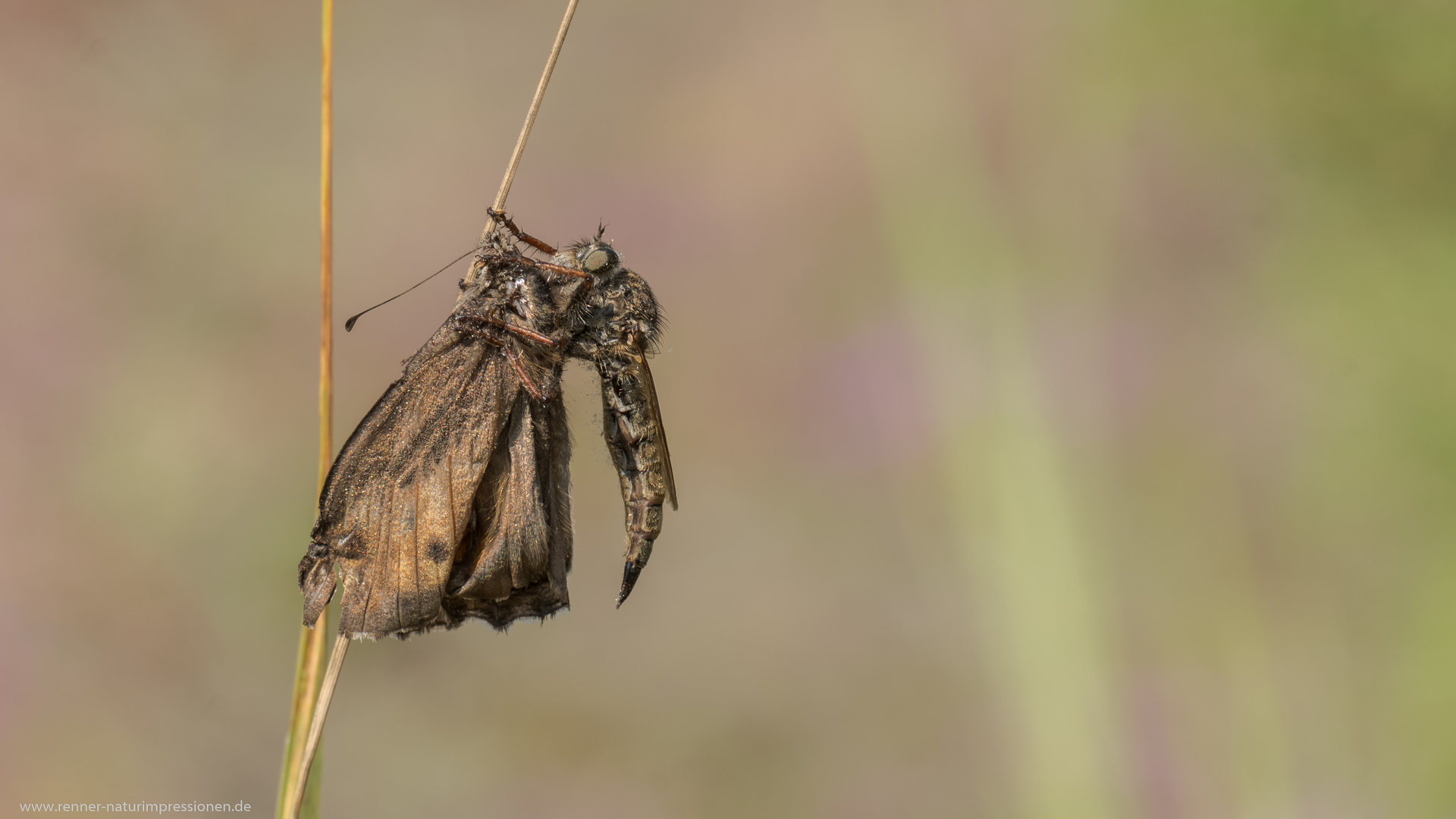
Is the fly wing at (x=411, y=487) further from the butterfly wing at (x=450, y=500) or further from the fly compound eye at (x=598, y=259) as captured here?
the fly compound eye at (x=598, y=259)

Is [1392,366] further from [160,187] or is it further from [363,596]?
[160,187]

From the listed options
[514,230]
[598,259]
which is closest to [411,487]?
[514,230]

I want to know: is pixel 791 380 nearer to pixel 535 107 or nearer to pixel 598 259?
pixel 598 259

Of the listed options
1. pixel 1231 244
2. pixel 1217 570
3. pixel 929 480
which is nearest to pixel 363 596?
pixel 929 480

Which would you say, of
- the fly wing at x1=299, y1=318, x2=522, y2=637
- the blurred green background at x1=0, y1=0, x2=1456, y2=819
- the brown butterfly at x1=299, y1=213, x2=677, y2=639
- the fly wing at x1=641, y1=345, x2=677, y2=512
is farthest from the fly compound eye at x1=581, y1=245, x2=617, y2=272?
the blurred green background at x1=0, y1=0, x2=1456, y2=819

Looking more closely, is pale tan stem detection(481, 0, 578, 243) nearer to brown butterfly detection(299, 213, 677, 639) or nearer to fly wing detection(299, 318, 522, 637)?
brown butterfly detection(299, 213, 677, 639)

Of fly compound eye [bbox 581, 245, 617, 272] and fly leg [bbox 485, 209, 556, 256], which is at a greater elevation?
fly compound eye [bbox 581, 245, 617, 272]
